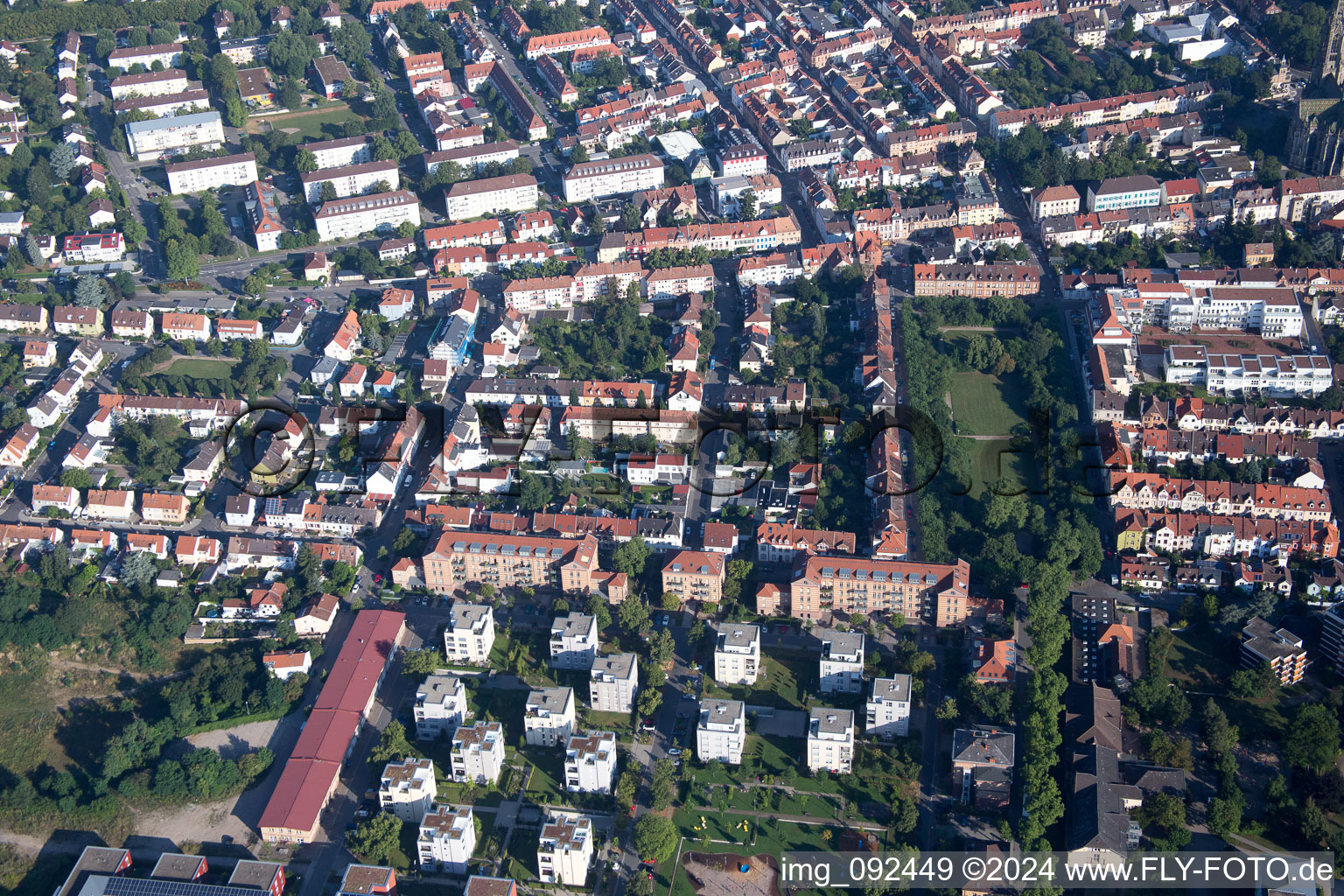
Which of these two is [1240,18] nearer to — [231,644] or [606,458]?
[606,458]

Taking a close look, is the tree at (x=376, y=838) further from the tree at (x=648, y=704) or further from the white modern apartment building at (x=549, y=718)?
the tree at (x=648, y=704)

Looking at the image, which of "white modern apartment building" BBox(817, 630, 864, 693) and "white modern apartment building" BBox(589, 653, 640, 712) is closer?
"white modern apartment building" BBox(589, 653, 640, 712)

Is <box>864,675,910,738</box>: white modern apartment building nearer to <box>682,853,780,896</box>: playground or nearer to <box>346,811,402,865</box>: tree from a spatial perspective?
<box>682,853,780,896</box>: playground

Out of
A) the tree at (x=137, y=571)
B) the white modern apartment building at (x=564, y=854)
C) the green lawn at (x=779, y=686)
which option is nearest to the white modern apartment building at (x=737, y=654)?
the green lawn at (x=779, y=686)

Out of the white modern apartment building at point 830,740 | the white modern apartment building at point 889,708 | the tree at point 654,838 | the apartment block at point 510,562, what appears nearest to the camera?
the tree at point 654,838

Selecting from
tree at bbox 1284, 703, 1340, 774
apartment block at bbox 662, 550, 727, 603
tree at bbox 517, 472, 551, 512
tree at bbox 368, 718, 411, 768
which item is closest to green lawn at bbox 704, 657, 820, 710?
apartment block at bbox 662, 550, 727, 603

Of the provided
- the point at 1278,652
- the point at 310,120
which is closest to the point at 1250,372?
the point at 1278,652
